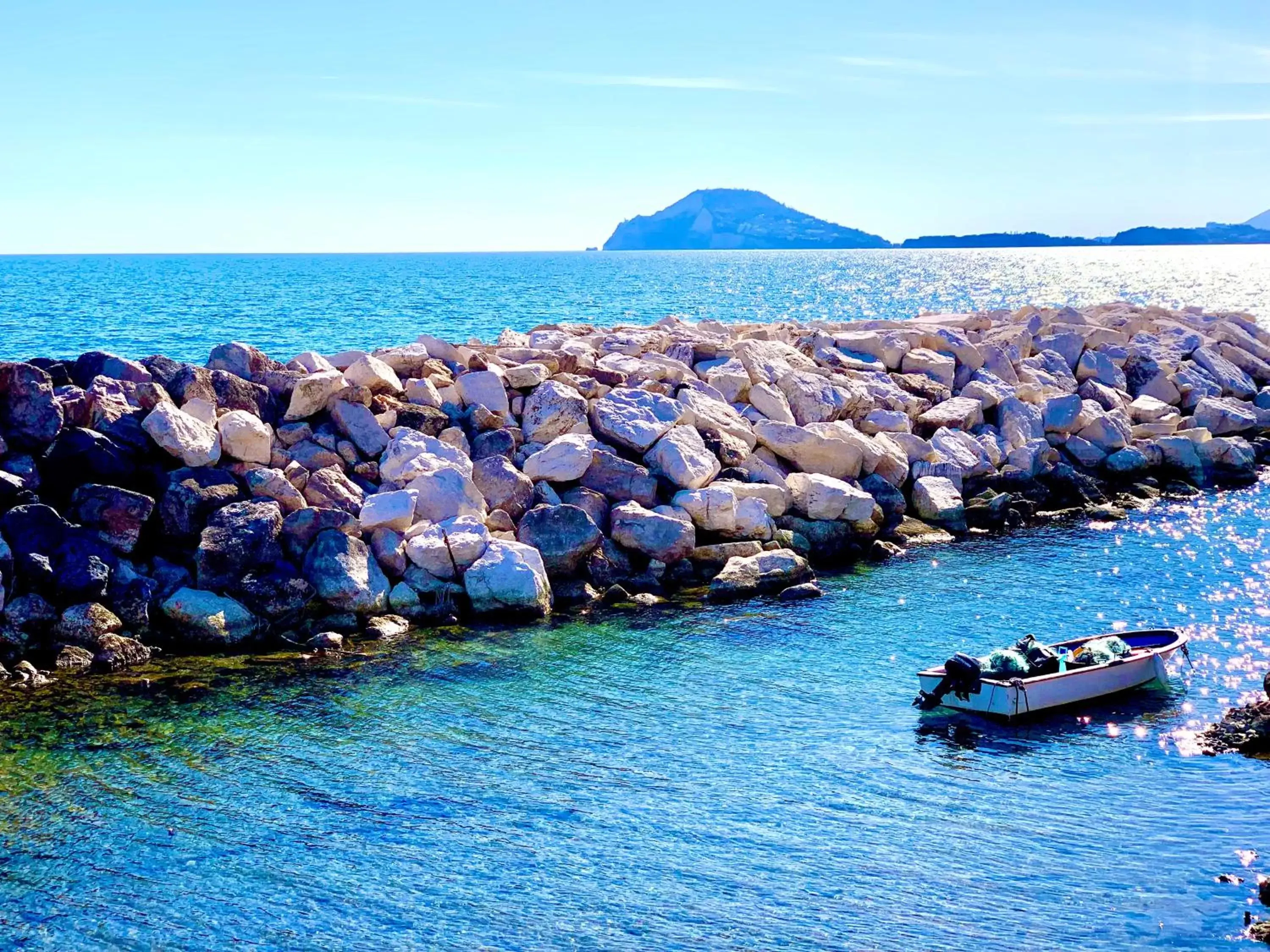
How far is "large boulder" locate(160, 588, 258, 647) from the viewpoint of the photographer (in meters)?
16.2

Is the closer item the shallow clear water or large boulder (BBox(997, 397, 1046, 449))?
large boulder (BBox(997, 397, 1046, 449))

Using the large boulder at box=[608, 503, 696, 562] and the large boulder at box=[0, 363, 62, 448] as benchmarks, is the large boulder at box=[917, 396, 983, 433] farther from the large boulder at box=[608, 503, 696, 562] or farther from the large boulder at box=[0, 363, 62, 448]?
the large boulder at box=[0, 363, 62, 448]

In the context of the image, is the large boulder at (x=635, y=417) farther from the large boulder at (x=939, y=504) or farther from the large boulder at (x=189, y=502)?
the large boulder at (x=189, y=502)

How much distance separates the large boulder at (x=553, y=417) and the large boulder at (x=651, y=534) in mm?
2621

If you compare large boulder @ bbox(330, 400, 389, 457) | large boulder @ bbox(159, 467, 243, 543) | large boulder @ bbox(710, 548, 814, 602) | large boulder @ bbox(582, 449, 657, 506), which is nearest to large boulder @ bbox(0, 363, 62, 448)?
large boulder @ bbox(159, 467, 243, 543)

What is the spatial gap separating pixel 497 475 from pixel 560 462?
1.14m

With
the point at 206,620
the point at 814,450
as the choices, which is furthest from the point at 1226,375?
the point at 206,620

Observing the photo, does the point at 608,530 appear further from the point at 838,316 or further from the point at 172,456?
the point at 838,316

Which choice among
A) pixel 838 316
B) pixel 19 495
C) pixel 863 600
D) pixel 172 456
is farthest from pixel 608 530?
pixel 838 316

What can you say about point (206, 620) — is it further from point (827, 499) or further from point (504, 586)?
point (827, 499)

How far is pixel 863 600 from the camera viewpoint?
18922mm

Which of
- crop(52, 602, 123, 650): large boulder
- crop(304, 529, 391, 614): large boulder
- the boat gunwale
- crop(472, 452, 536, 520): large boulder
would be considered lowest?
the boat gunwale

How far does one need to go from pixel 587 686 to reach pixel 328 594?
4.44 meters

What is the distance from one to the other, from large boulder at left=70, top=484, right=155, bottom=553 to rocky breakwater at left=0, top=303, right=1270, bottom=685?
4 cm
